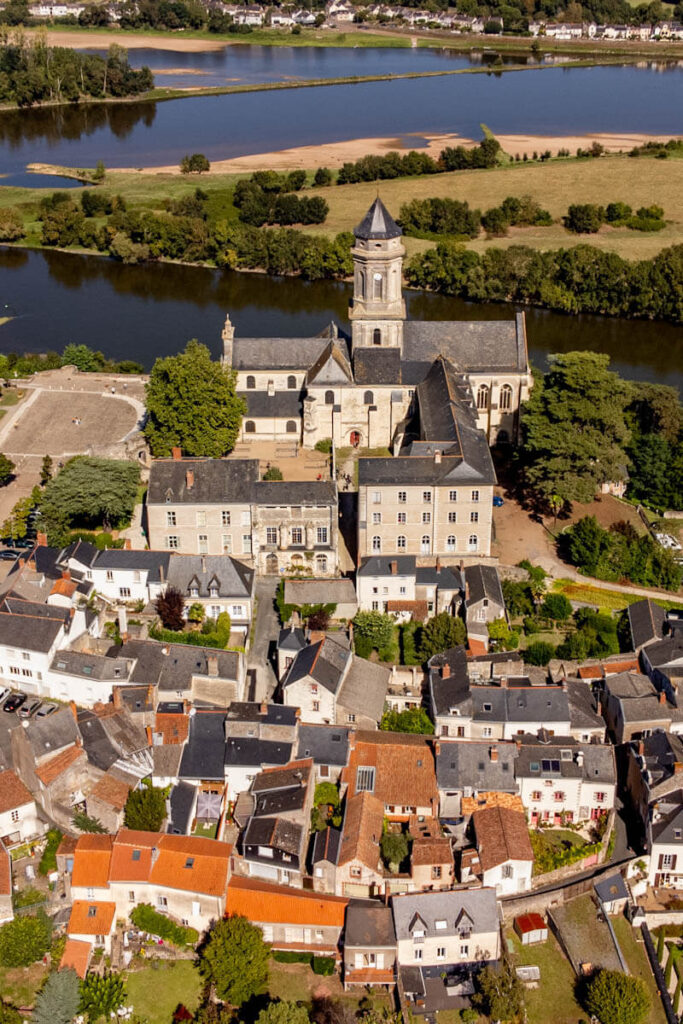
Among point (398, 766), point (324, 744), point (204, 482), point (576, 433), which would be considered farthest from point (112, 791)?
point (576, 433)


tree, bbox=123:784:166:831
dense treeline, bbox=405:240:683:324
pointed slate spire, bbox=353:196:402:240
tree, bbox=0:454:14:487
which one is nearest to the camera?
tree, bbox=123:784:166:831

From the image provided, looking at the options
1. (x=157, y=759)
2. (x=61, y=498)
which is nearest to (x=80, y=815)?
(x=157, y=759)

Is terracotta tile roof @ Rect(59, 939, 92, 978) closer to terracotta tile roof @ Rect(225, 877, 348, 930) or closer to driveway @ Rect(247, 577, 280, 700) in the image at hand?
terracotta tile roof @ Rect(225, 877, 348, 930)

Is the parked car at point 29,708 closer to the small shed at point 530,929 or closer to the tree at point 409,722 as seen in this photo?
the tree at point 409,722

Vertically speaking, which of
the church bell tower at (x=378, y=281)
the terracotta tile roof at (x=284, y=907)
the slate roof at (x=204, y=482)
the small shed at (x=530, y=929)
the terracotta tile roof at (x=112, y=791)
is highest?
the church bell tower at (x=378, y=281)

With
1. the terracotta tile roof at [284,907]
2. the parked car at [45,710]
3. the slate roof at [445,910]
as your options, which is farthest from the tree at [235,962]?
the parked car at [45,710]

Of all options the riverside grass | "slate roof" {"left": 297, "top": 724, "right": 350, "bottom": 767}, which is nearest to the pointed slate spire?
"slate roof" {"left": 297, "top": 724, "right": 350, "bottom": 767}
